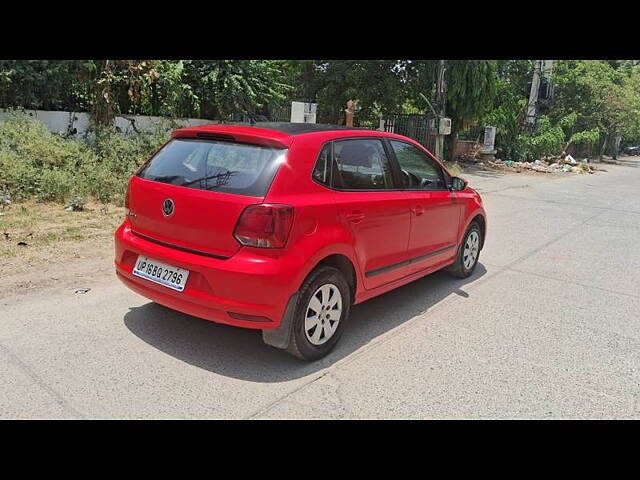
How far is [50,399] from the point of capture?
295 cm

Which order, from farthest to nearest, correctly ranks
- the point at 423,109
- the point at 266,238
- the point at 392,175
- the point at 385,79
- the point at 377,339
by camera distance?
the point at 423,109 < the point at 385,79 < the point at 392,175 < the point at 377,339 < the point at 266,238

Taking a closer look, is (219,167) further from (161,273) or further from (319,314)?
(319,314)

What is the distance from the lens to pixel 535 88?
2719cm

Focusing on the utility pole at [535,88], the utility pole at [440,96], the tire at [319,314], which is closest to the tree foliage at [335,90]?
the utility pole at [440,96]

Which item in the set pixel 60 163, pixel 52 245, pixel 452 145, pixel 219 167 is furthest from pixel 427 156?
pixel 452 145

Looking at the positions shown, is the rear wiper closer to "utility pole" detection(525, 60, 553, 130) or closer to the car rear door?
the car rear door

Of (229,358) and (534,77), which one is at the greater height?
(534,77)

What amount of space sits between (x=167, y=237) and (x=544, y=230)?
302 inches

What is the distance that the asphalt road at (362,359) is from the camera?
3049 millimetres

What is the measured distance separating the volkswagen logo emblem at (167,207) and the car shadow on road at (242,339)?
3.26ft

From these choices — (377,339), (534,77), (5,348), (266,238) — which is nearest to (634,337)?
(377,339)

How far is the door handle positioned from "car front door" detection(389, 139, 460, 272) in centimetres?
79

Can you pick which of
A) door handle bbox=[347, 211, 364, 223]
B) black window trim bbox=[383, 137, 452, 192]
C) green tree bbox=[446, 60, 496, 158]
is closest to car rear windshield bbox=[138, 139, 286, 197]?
door handle bbox=[347, 211, 364, 223]

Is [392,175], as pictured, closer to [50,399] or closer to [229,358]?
[229,358]
